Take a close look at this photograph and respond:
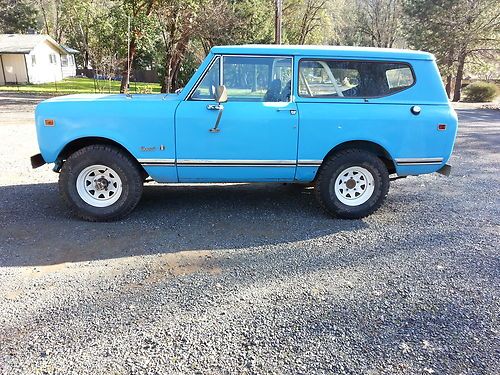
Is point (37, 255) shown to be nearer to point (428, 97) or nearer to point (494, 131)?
point (428, 97)

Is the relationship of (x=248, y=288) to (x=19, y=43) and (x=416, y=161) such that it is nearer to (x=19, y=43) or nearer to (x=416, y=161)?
(x=416, y=161)

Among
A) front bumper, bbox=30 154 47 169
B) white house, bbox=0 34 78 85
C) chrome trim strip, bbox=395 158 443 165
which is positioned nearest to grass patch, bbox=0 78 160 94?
white house, bbox=0 34 78 85

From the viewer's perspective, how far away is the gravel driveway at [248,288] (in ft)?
8.44

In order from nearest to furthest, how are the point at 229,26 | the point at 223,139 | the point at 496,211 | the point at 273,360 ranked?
the point at 273,360 < the point at 223,139 < the point at 496,211 < the point at 229,26

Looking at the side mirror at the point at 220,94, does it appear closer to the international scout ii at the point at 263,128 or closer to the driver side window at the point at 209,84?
the international scout ii at the point at 263,128

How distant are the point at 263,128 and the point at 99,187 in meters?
2.07

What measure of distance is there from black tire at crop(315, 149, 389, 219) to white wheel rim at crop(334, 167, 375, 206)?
0.03m

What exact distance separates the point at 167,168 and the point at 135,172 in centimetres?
38

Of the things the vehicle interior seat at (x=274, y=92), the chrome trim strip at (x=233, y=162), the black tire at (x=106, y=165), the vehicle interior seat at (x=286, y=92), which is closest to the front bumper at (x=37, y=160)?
the black tire at (x=106, y=165)

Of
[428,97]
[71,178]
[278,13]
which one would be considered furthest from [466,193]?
[278,13]

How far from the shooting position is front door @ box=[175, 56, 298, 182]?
4566mm

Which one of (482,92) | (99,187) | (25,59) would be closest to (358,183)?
(99,187)

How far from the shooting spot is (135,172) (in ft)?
15.3

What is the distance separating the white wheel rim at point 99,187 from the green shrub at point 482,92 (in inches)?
1170
